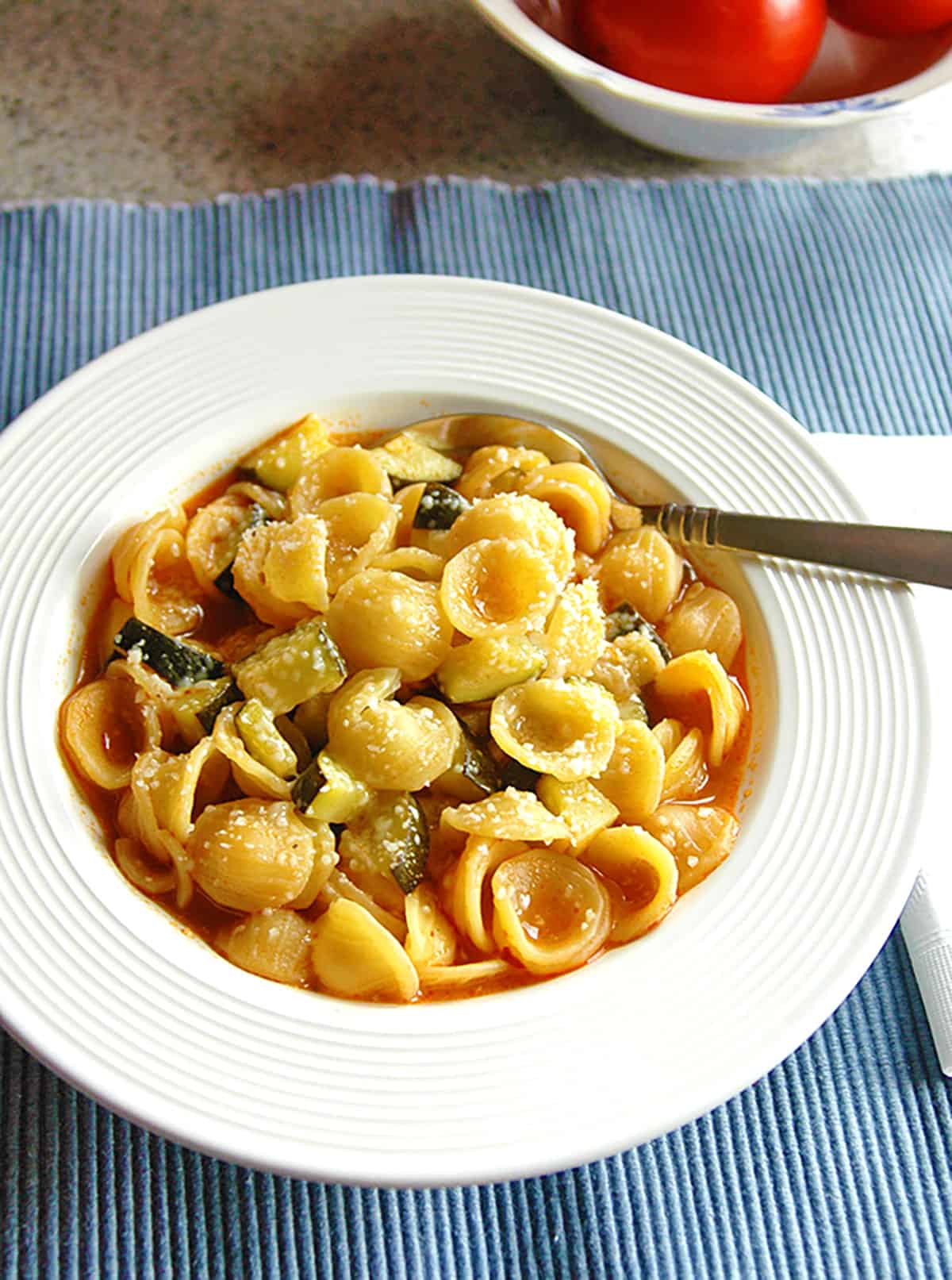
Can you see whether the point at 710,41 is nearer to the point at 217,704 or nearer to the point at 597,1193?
the point at 217,704

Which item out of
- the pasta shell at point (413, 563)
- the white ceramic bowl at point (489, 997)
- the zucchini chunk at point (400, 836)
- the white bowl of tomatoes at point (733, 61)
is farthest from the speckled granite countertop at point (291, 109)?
the zucchini chunk at point (400, 836)

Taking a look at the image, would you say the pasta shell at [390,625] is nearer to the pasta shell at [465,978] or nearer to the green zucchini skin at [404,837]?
the green zucchini skin at [404,837]

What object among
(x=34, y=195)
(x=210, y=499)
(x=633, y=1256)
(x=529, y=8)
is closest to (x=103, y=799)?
(x=210, y=499)

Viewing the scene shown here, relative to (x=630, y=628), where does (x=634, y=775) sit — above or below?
below

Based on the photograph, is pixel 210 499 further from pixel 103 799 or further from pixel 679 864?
pixel 679 864

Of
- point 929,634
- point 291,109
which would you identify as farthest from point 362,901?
point 291,109
